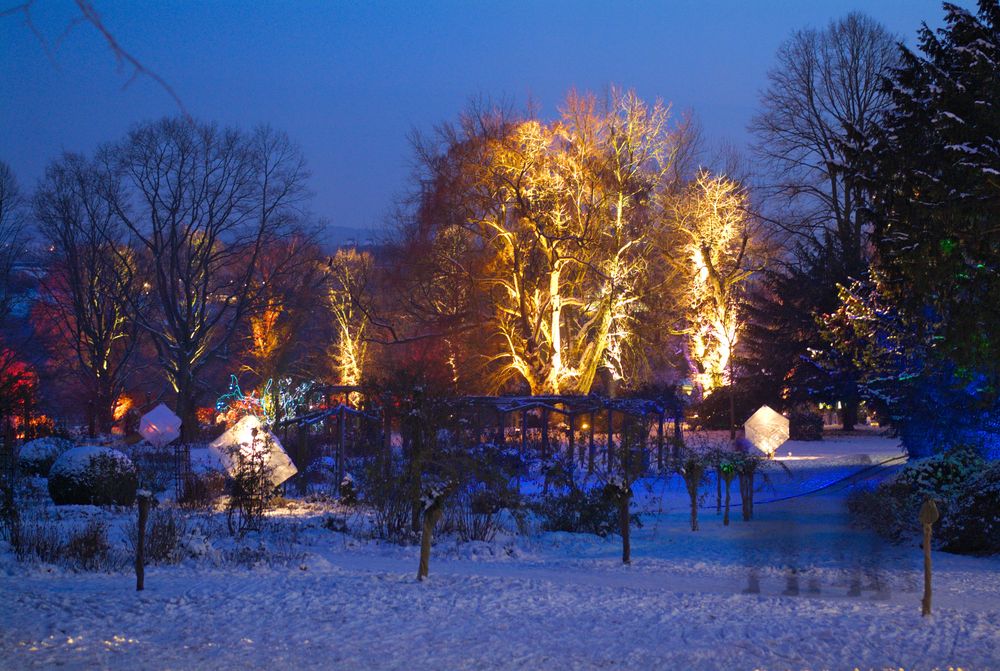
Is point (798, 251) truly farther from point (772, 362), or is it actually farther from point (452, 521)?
point (452, 521)

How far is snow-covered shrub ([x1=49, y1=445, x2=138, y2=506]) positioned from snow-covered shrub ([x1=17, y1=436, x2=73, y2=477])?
4998 mm

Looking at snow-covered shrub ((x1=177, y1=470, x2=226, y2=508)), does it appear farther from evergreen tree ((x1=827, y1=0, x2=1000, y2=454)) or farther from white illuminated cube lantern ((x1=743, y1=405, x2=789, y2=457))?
evergreen tree ((x1=827, y1=0, x2=1000, y2=454))

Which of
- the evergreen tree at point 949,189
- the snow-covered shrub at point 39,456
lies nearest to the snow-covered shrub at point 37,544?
the snow-covered shrub at point 39,456

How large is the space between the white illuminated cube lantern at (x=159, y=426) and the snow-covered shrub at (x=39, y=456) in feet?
27.2

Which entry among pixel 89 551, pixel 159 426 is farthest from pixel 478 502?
pixel 159 426

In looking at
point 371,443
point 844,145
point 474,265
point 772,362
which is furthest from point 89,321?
point 844,145

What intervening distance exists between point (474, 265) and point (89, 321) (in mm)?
18456

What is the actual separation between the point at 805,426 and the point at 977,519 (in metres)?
22.2

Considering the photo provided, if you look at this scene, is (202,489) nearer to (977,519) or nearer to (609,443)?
(609,443)

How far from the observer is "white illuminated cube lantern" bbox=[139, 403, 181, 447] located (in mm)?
33531

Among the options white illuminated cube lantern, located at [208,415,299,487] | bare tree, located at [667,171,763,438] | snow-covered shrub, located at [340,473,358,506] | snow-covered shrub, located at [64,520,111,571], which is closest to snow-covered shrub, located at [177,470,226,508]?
white illuminated cube lantern, located at [208,415,299,487]

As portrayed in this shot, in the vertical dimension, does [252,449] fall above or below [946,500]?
above

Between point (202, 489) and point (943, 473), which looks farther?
point (202, 489)

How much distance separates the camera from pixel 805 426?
35875mm
